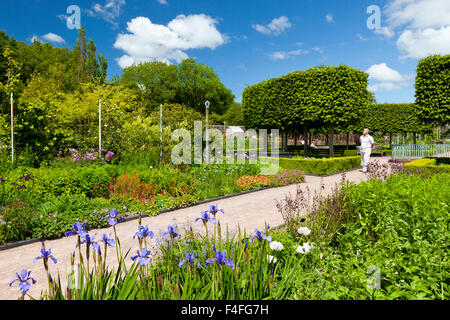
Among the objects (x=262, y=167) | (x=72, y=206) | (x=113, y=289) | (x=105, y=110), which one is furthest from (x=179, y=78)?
(x=113, y=289)

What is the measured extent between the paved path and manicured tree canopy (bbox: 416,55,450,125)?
334 inches

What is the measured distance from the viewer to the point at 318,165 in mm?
13188

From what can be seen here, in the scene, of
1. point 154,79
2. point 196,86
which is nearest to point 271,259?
point 196,86

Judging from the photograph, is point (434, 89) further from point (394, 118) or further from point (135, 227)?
point (394, 118)

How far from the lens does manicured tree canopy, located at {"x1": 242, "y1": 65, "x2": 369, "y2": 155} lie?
49.2 ft

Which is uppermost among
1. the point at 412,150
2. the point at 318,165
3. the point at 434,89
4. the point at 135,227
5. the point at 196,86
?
the point at 196,86

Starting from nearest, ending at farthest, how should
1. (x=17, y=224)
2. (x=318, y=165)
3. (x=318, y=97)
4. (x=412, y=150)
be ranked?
1. (x=17, y=224)
2. (x=318, y=165)
3. (x=318, y=97)
4. (x=412, y=150)

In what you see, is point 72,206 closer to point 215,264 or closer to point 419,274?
point 215,264

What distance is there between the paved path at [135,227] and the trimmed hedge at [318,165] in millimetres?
4662

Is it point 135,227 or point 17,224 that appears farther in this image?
point 135,227

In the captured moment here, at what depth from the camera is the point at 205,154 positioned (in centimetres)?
1350

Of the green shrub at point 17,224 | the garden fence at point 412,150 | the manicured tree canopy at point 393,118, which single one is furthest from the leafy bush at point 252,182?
the manicured tree canopy at point 393,118

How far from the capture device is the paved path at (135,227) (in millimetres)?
3603

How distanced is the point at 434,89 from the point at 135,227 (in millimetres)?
13688
